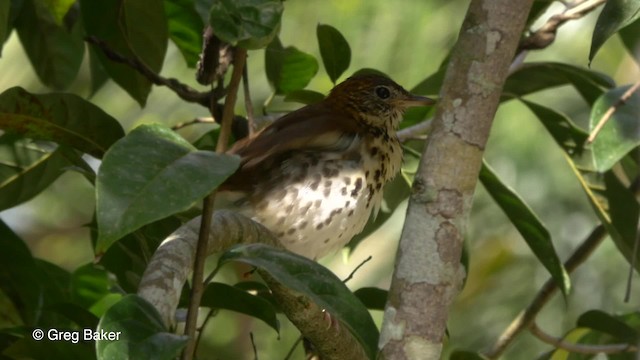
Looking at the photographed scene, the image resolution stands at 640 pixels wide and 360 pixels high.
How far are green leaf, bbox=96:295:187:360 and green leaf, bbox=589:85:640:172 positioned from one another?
117 cm

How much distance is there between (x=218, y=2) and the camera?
185 centimetres

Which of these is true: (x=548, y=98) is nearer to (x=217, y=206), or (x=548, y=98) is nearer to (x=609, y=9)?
(x=217, y=206)

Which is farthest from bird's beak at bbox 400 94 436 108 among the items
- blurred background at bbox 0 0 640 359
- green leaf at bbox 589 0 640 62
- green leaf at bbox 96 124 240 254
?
green leaf at bbox 96 124 240 254

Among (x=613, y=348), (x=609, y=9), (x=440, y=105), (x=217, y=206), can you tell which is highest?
(x=609, y=9)

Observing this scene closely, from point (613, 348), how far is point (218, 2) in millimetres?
1668

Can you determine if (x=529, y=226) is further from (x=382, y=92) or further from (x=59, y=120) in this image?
(x=59, y=120)

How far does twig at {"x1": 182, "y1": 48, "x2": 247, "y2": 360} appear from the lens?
1791mm

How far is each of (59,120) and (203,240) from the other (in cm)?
104

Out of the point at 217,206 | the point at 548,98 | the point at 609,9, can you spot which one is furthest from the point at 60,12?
the point at 548,98

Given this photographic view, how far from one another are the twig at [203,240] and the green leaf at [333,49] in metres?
1.28

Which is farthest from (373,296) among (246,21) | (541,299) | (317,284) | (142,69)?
(246,21)

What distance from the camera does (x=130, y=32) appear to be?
311 centimetres

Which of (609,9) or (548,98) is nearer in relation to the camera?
(609,9)

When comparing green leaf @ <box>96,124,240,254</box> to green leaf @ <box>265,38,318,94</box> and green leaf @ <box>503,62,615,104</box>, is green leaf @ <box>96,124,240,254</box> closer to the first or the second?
green leaf @ <box>265,38,318,94</box>
